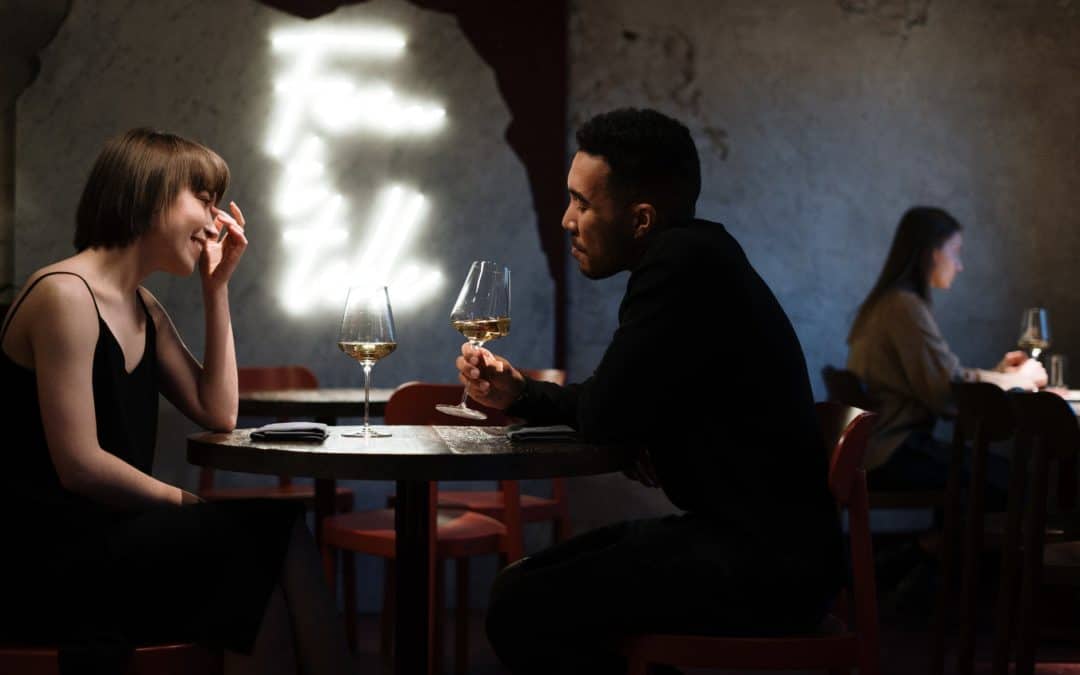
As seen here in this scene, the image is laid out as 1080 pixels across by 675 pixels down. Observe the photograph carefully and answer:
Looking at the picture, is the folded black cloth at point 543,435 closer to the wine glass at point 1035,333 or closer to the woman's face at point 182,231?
the woman's face at point 182,231

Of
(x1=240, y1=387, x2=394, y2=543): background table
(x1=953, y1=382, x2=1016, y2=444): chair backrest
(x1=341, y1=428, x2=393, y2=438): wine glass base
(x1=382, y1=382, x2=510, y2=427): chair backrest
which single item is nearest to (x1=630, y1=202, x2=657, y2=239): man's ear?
(x1=341, y1=428, x2=393, y2=438): wine glass base

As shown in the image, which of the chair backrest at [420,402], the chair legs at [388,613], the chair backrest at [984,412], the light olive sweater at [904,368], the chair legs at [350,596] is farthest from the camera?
the light olive sweater at [904,368]

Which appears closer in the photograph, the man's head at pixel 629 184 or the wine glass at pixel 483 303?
the man's head at pixel 629 184

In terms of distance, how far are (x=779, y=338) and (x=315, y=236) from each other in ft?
9.13

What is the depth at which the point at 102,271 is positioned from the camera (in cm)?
204

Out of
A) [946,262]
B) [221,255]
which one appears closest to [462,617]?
[221,255]

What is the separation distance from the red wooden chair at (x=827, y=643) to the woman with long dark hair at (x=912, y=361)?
2.26 meters

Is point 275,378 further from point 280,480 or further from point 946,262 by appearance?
point 946,262

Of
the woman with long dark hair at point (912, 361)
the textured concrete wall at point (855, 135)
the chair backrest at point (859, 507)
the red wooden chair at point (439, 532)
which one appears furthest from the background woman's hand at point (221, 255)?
the woman with long dark hair at point (912, 361)

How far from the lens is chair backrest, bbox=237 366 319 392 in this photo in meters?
3.86

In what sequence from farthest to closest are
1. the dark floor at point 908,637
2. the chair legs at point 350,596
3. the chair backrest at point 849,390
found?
the chair backrest at point 849,390 < the chair legs at point 350,596 < the dark floor at point 908,637

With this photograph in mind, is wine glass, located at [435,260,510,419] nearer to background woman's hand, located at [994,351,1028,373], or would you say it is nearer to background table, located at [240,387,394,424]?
background table, located at [240,387,394,424]

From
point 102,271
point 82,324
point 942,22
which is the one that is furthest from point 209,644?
point 942,22

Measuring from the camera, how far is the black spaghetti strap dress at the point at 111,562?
5.83 feet
